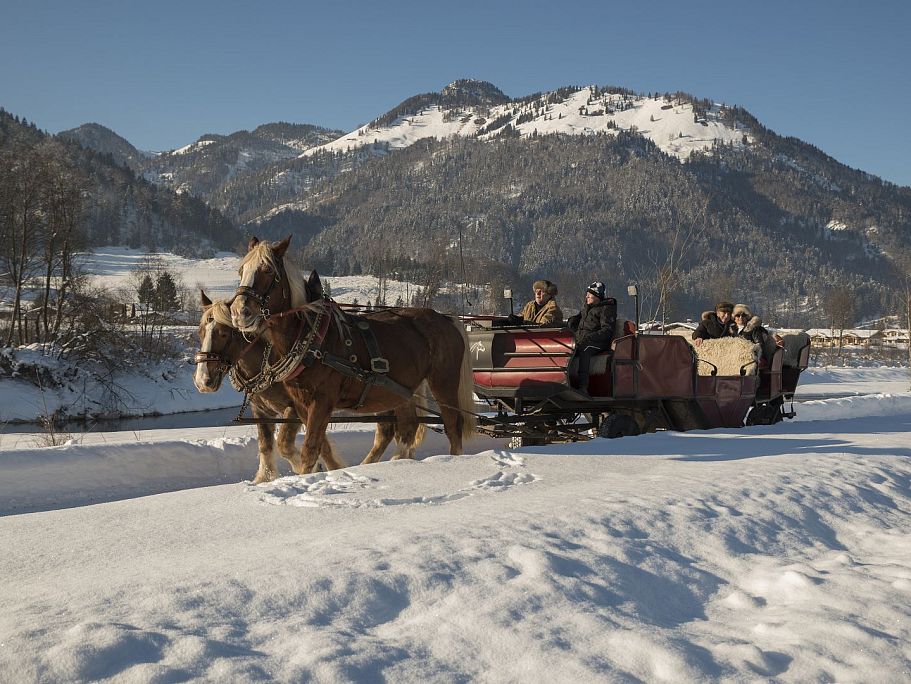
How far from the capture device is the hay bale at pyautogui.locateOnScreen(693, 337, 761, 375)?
11227 millimetres

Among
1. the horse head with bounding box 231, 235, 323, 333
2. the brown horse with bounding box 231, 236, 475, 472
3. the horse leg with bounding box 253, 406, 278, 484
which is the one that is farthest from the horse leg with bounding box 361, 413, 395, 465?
the horse head with bounding box 231, 235, 323, 333

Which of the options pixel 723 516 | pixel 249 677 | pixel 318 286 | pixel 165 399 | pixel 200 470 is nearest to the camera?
pixel 249 677

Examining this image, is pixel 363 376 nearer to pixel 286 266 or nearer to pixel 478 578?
pixel 286 266

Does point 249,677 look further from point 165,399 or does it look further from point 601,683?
point 165,399

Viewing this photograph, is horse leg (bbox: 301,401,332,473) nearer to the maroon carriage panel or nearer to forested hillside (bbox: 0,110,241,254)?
the maroon carriage panel

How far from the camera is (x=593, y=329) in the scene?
9.29 meters

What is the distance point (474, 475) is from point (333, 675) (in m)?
3.49

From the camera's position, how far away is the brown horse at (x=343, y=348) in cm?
651

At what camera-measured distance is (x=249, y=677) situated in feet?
7.91

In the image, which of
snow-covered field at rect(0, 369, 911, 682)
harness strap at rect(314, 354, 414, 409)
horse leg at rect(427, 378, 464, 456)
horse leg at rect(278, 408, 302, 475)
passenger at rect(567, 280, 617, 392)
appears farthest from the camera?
passenger at rect(567, 280, 617, 392)

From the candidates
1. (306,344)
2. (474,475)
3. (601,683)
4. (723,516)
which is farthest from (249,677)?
(306,344)

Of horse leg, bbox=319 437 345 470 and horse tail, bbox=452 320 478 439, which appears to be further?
horse tail, bbox=452 320 478 439

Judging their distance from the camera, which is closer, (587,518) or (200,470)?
(587,518)

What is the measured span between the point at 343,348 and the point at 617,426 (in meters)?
3.83
